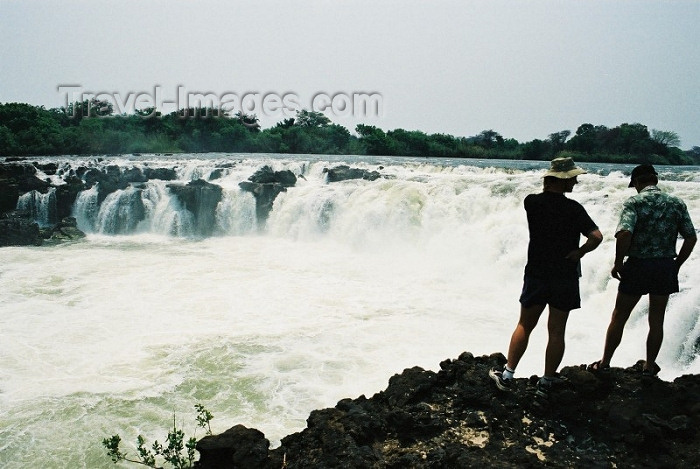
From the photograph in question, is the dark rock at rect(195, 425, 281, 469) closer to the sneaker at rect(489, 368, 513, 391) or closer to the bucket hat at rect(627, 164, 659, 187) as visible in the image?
the sneaker at rect(489, 368, 513, 391)

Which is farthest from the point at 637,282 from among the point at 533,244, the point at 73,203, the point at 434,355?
the point at 73,203

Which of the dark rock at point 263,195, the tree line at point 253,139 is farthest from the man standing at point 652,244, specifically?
the tree line at point 253,139

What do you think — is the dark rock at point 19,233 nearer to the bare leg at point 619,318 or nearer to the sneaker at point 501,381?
the sneaker at point 501,381

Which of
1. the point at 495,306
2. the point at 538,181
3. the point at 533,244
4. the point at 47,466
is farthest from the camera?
the point at 538,181

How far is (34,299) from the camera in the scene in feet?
32.6

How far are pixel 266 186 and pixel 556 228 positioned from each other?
17148 mm

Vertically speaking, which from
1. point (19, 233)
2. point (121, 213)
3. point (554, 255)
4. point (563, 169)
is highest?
→ point (563, 169)

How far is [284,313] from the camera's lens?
912 centimetres

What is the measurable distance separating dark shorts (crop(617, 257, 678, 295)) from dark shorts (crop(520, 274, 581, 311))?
59cm

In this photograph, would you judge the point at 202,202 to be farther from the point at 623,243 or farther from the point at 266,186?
the point at 623,243

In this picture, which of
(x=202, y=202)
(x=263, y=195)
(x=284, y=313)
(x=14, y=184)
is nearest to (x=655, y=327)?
(x=284, y=313)

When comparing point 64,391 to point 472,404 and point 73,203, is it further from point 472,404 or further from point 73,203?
point 73,203

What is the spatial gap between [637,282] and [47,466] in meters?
5.49

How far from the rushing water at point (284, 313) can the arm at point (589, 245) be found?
3504 mm
